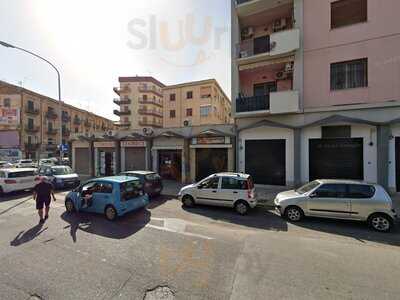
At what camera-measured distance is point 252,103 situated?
12469mm

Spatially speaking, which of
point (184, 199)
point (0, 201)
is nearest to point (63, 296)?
point (184, 199)

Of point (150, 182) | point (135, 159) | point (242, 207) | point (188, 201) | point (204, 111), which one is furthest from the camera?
point (204, 111)

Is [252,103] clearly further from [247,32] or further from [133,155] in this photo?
[133,155]

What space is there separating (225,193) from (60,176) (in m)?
10.6

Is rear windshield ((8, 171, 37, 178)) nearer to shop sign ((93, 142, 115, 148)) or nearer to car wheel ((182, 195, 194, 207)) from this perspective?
shop sign ((93, 142, 115, 148))

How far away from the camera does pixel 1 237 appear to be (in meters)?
5.58

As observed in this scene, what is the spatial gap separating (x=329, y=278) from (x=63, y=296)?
4.29 meters

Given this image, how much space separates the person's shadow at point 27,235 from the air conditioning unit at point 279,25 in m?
15.5

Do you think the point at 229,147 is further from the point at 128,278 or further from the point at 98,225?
the point at 128,278

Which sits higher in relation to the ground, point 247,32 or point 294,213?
point 247,32

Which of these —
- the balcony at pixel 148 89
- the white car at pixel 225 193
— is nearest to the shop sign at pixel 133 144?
the white car at pixel 225 193

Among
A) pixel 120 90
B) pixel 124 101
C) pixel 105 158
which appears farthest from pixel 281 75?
pixel 120 90

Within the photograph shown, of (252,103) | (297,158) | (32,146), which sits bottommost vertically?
(297,158)

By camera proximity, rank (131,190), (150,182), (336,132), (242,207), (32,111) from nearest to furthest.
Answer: (131,190)
(242,207)
(150,182)
(336,132)
(32,111)
